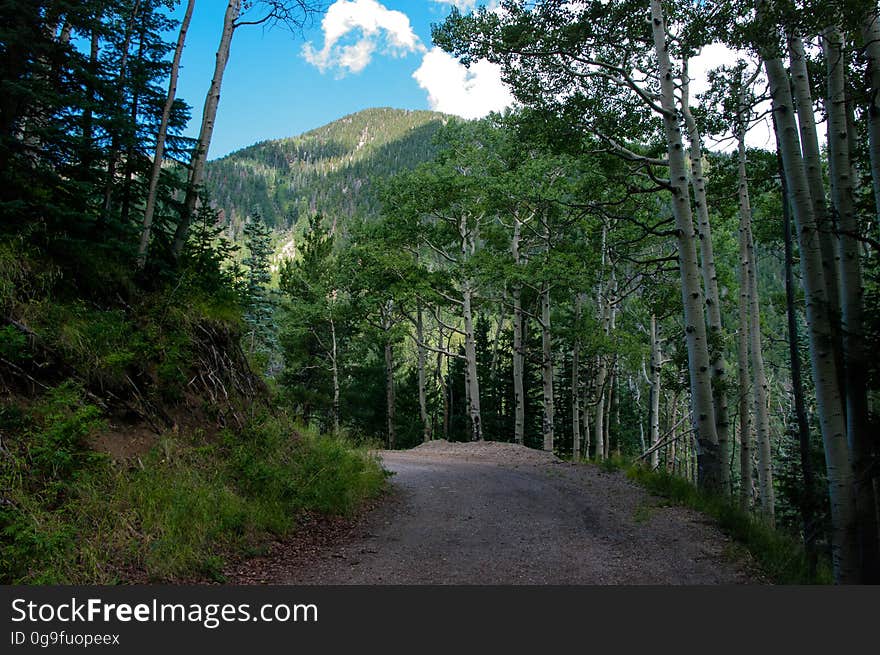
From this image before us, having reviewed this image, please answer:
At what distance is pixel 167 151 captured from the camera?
8672 mm

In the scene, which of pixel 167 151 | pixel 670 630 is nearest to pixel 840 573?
pixel 670 630

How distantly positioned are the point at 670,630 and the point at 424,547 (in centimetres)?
297

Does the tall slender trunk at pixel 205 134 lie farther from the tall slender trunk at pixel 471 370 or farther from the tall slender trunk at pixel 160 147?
the tall slender trunk at pixel 471 370

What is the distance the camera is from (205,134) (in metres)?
9.12

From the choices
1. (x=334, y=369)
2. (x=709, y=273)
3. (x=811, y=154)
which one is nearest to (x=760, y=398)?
(x=709, y=273)

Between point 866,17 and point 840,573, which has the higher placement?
point 866,17

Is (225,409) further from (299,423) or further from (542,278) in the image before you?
(542,278)

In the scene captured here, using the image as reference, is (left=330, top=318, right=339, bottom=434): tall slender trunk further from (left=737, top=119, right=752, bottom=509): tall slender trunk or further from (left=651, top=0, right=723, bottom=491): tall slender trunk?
(left=651, top=0, right=723, bottom=491): tall slender trunk

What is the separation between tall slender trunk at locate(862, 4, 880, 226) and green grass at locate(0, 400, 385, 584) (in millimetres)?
7530

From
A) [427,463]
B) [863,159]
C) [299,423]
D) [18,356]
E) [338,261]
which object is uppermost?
[338,261]

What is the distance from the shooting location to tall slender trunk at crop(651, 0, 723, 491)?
803cm

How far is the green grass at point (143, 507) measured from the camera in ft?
12.6

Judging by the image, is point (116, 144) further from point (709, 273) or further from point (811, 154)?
point (709, 273)

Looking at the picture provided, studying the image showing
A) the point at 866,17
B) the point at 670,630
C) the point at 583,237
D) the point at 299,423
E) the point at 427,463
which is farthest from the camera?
the point at 583,237
